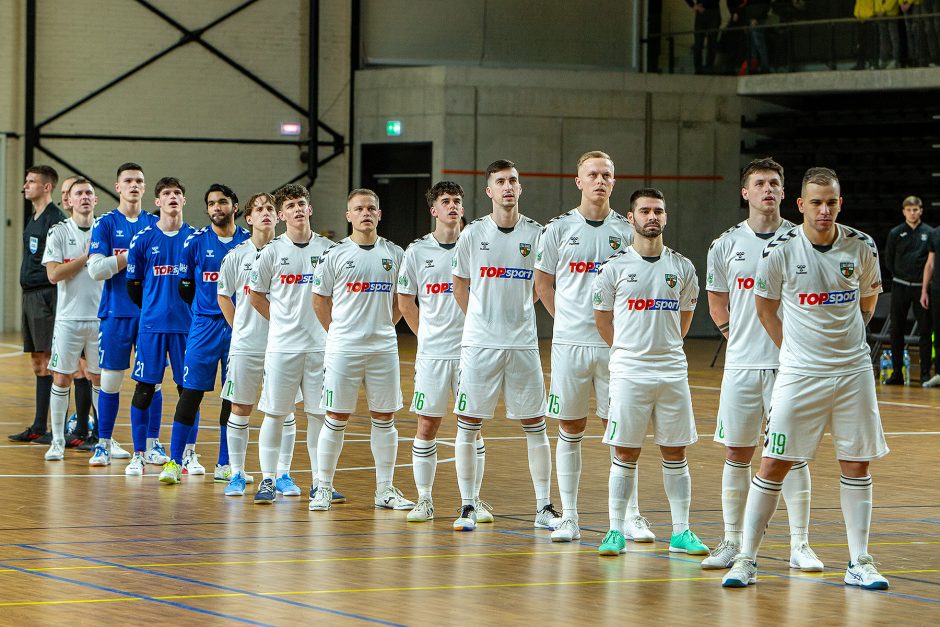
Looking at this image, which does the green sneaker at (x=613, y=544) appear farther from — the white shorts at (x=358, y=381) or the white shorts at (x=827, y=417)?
the white shorts at (x=358, y=381)

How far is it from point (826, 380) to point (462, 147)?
751 inches

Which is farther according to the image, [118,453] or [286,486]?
[118,453]

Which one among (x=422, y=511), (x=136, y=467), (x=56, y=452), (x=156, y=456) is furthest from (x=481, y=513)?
(x=56, y=452)

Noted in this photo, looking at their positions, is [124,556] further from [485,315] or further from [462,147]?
[462,147]

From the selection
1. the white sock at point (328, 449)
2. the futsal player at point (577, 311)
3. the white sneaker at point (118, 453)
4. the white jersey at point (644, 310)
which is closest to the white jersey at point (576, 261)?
the futsal player at point (577, 311)

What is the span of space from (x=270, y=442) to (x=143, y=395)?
1458 millimetres

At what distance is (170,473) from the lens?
10.3 metres

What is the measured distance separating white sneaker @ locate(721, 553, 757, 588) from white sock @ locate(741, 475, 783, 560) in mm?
38

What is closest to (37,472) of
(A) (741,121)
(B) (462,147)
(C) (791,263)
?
(C) (791,263)

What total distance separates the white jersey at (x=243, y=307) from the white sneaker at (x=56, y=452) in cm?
218

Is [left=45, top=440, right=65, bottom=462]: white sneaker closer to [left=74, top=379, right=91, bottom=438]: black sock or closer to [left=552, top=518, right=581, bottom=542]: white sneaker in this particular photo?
[left=74, top=379, right=91, bottom=438]: black sock

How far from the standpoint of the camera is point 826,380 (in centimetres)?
718

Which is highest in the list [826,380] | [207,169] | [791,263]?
[207,169]

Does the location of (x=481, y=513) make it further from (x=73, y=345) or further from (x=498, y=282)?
(x=73, y=345)
